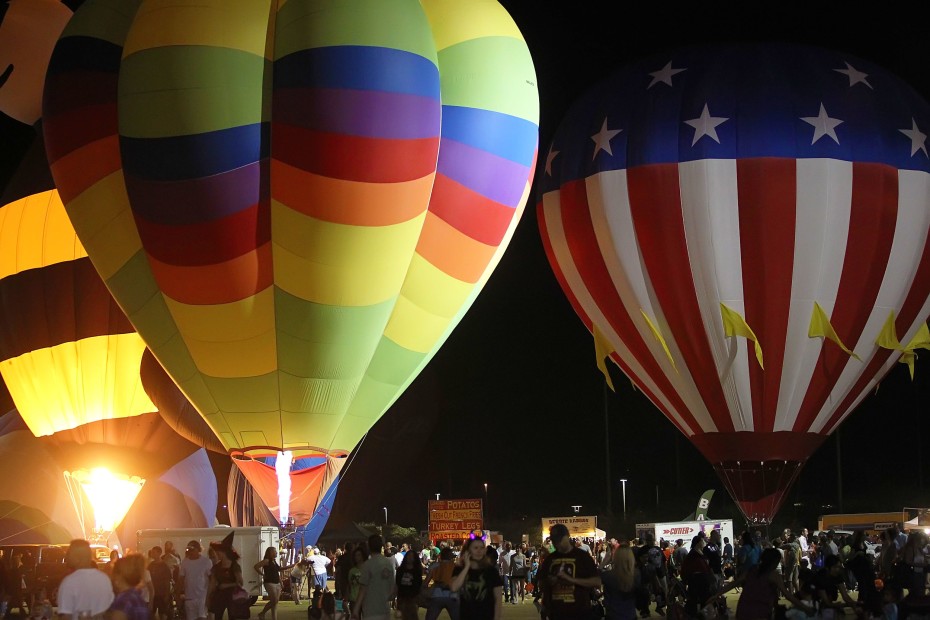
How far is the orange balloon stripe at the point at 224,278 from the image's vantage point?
11805 millimetres

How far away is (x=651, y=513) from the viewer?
1639 inches

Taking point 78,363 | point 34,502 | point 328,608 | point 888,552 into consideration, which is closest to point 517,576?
point 888,552

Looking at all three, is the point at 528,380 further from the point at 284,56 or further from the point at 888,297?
the point at 284,56

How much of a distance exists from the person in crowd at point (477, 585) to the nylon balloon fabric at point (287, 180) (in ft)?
15.5

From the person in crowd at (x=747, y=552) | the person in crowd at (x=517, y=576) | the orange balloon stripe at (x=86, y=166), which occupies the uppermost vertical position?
the orange balloon stripe at (x=86, y=166)

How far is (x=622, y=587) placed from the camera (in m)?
7.75

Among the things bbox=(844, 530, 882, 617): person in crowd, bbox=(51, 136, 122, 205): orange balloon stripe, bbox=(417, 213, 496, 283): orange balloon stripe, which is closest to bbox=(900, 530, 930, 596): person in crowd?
bbox=(844, 530, 882, 617): person in crowd

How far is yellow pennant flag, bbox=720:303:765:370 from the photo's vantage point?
1533cm

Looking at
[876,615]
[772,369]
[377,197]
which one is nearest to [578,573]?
[876,615]

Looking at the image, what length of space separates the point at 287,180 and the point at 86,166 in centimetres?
227

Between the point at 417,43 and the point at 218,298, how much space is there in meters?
3.01

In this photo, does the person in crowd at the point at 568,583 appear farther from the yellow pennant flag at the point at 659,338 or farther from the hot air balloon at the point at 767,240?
the yellow pennant flag at the point at 659,338

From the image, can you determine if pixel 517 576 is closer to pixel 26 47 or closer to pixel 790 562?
pixel 790 562

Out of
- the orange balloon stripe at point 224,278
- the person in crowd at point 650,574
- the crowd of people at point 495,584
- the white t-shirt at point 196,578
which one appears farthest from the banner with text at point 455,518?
the white t-shirt at point 196,578
